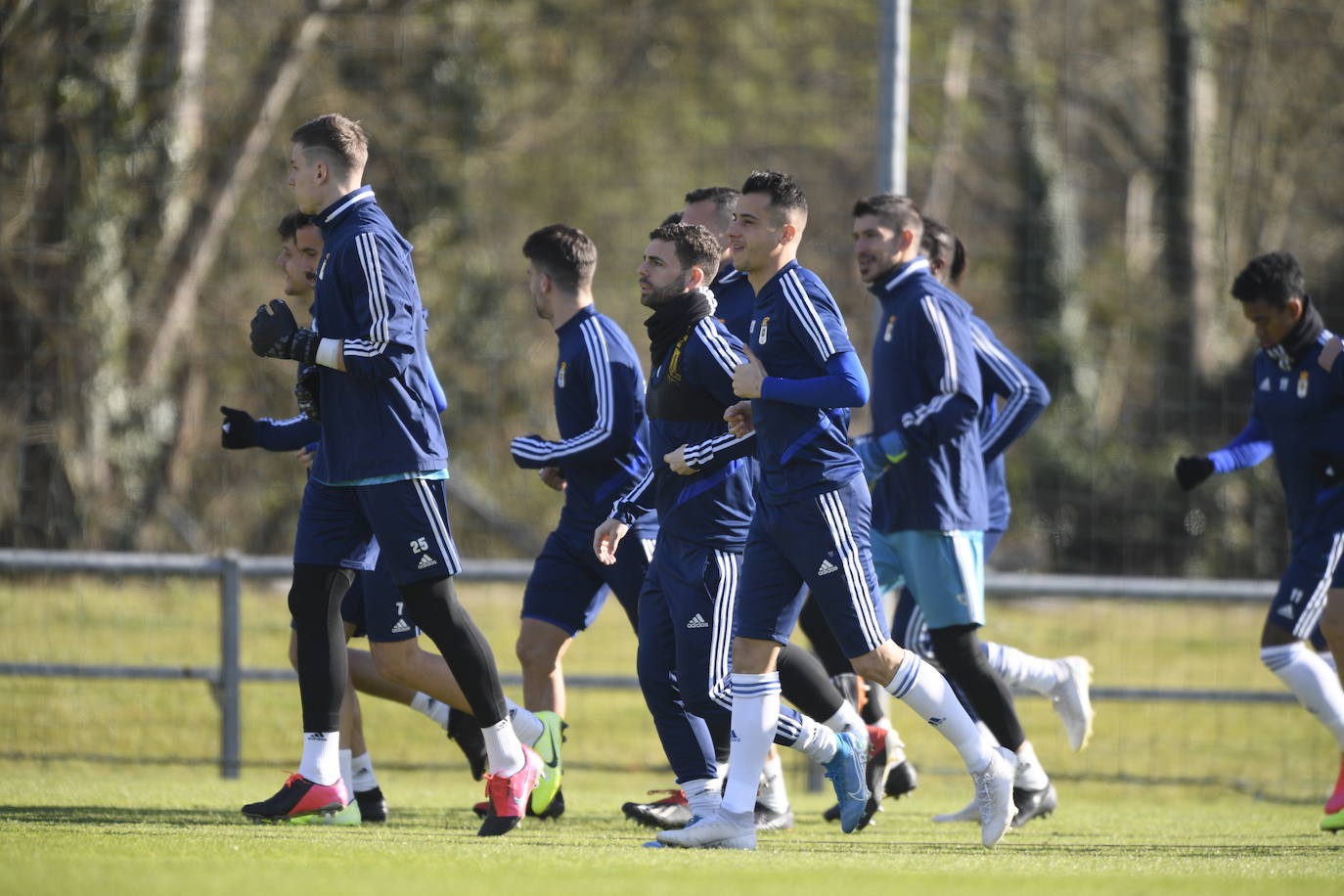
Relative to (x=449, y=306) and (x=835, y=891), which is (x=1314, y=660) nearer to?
(x=835, y=891)

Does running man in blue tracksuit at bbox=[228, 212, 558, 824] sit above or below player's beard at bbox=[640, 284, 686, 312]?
below

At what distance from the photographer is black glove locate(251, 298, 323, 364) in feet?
19.0

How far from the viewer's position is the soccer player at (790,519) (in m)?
5.52

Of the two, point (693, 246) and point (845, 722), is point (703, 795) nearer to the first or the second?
point (845, 722)

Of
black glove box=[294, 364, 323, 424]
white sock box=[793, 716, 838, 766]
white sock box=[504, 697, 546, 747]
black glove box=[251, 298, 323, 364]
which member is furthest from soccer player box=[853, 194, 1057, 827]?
black glove box=[251, 298, 323, 364]

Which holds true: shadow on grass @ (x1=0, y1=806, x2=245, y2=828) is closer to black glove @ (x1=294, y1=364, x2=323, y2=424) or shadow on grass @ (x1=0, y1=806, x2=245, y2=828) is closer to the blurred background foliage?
black glove @ (x1=294, y1=364, x2=323, y2=424)

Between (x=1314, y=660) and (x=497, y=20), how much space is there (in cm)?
1279

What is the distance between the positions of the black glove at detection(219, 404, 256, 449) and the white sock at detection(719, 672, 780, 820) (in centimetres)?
231

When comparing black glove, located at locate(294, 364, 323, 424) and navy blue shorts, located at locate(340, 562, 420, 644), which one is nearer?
black glove, located at locate(294, 364, 323, 424)

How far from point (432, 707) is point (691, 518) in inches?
77.9

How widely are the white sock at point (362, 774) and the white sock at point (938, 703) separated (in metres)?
2.32

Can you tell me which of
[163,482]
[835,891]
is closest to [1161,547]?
[163,482]

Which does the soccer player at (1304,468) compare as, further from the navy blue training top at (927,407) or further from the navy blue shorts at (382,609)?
the navy blue shorts at (382,609)

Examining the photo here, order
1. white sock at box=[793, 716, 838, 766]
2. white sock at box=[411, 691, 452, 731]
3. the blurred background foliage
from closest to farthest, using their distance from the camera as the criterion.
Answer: white sock at box=[793, 716, 838, 766]
white sock at box=[411, 691, 452, 731]
the blurred background foliage
